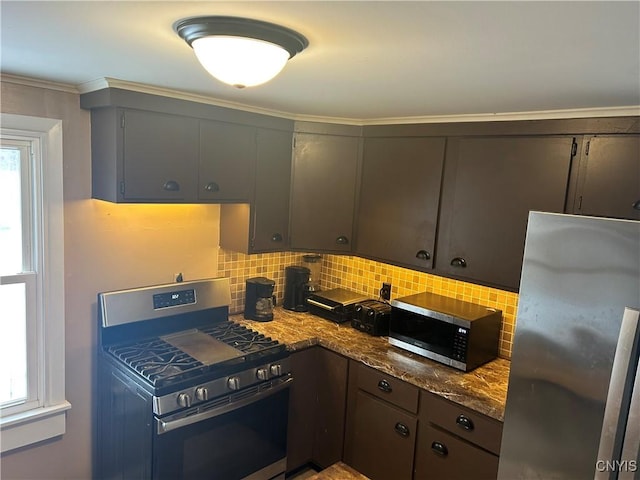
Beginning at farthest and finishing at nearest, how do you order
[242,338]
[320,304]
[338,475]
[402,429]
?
[320,304] → [242,338] → [402,429] → [338,475]

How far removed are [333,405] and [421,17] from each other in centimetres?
229

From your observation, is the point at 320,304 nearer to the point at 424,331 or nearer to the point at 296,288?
the point at 296,288

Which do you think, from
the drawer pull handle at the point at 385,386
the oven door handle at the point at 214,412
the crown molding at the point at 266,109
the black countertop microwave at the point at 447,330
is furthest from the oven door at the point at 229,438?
the crown molding at the point at 266,109

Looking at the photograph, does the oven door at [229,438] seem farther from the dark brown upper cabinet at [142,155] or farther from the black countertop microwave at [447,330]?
the dark brown upper cabinet at [142,155]

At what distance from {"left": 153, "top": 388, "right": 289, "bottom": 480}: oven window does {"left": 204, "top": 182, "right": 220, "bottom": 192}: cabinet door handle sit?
115 cm

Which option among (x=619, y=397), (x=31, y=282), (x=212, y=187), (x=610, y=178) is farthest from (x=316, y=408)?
(x=610, y=178)

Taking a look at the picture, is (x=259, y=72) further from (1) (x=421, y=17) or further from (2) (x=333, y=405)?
(2) (x=333, y=405)

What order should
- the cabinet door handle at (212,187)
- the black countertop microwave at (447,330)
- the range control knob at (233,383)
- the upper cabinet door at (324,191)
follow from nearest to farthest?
the range control knob at (233,383) → the black countertop microwave at (447,330) → the cabinet door handle at (212,187) → the upper cabinet door at (324,191)

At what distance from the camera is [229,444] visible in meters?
A: 2.31

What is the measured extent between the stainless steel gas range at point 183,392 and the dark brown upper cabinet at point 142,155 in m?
0.61

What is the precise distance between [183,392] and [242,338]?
57cm

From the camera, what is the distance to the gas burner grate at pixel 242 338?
8.16ft

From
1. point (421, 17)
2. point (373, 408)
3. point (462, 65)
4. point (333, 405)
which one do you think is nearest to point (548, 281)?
point (462, 65)

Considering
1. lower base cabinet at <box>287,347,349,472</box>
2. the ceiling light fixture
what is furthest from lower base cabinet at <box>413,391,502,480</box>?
the ceiling light fixture
